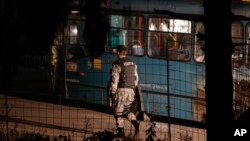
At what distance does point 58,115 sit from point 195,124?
2.78 metres

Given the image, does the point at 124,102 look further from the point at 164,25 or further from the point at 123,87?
the point at 164,25

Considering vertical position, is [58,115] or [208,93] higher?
[208,93]

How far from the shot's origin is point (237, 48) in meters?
11.5

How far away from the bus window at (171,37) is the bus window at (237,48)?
3.48ft

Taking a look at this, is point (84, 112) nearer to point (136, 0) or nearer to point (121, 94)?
point (121, 94)

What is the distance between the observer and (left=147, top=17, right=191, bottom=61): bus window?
12.6 meters

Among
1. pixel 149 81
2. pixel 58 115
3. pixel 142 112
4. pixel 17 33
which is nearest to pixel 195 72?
pixel 149 81

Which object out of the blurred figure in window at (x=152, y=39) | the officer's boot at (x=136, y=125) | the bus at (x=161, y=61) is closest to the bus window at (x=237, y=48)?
the bus at (x=161, y=61)

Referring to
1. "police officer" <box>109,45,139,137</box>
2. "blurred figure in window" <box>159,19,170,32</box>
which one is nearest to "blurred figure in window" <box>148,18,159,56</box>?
"blurred figure in window" <box>159,19,170,32</box>

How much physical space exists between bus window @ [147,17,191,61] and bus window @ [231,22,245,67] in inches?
41.7

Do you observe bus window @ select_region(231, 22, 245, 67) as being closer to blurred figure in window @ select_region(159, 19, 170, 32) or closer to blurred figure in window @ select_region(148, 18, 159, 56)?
blurred figure in window @ select_region(159, 19, 170, 32)

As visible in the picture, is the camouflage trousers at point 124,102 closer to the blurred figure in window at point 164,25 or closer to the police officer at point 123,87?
the police officer at point 123,87

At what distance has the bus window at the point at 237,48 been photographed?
11130mm

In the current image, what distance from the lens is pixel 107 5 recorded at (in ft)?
16.5
